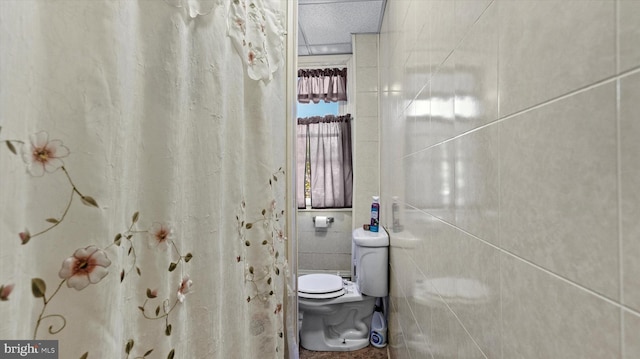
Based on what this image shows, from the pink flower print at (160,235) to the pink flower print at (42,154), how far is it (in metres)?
0.16

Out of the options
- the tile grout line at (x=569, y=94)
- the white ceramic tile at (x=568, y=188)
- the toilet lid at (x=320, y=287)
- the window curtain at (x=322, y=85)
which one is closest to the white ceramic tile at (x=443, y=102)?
the tile grout line at (x=569, y=94)

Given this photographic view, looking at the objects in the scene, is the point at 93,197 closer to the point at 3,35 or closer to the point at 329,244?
the point at 3,35

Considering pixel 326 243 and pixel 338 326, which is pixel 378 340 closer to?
pixel 338 326

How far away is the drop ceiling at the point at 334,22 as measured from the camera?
1.97m

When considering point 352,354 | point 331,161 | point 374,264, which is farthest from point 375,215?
point 352,354

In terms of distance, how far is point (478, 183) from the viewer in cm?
57

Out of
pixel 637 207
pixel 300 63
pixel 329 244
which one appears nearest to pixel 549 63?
pixel 637 207

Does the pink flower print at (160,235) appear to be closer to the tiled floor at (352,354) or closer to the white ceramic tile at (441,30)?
the white ceramic tile at (441,30)

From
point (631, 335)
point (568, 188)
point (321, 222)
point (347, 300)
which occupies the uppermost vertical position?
point (568, 188)

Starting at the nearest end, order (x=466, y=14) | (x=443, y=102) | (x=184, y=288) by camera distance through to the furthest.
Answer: (x=184, y=288) → (x=466, y=14) → (x=443, y=102)

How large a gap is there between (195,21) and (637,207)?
26.1 inches

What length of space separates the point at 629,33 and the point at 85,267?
62 centimetres

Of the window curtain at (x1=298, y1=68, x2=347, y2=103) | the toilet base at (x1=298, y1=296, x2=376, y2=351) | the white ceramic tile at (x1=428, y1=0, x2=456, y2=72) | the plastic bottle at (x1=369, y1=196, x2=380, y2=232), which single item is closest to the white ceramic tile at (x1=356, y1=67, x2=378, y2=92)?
the window curtain at (x1=298, y1=68, x2=347, y2=103)

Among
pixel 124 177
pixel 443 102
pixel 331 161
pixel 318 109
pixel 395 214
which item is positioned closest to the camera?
pixel 124 177
